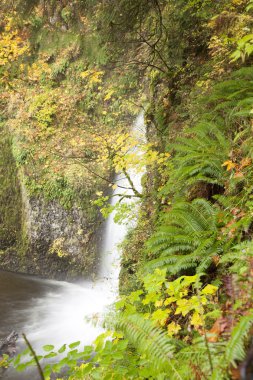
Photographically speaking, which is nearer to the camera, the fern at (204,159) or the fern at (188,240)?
the fern at (188,240)

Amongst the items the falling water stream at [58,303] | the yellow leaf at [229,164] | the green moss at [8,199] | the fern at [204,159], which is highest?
the green moss at [8,199]

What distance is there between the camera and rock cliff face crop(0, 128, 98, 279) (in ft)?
41.2

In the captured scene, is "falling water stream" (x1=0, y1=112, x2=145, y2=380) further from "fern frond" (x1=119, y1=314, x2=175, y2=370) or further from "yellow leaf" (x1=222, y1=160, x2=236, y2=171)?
"fern frond" (x1=119, y1=314, x2=175, y2=370)

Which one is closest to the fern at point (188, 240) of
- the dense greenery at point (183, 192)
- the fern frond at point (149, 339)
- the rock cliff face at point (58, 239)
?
the dense greenery at point (183, 192)

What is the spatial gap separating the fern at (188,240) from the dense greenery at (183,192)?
1 centimetres

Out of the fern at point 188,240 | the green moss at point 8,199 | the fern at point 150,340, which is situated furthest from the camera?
the green moss at point 8,199

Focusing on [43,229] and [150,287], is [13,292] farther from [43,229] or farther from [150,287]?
[150,287]

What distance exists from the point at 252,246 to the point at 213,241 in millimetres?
689

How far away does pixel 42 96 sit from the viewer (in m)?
13.2

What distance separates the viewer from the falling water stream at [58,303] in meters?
8.69

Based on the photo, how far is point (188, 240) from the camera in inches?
132

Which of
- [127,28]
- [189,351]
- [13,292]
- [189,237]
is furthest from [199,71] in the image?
[13,292]

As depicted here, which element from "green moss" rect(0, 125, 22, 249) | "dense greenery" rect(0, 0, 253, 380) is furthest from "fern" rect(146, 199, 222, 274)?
"green moss" rect(0, 125, 22, 249)

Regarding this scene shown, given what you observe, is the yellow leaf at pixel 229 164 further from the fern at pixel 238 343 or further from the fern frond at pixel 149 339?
the fern at pixel 238 343
